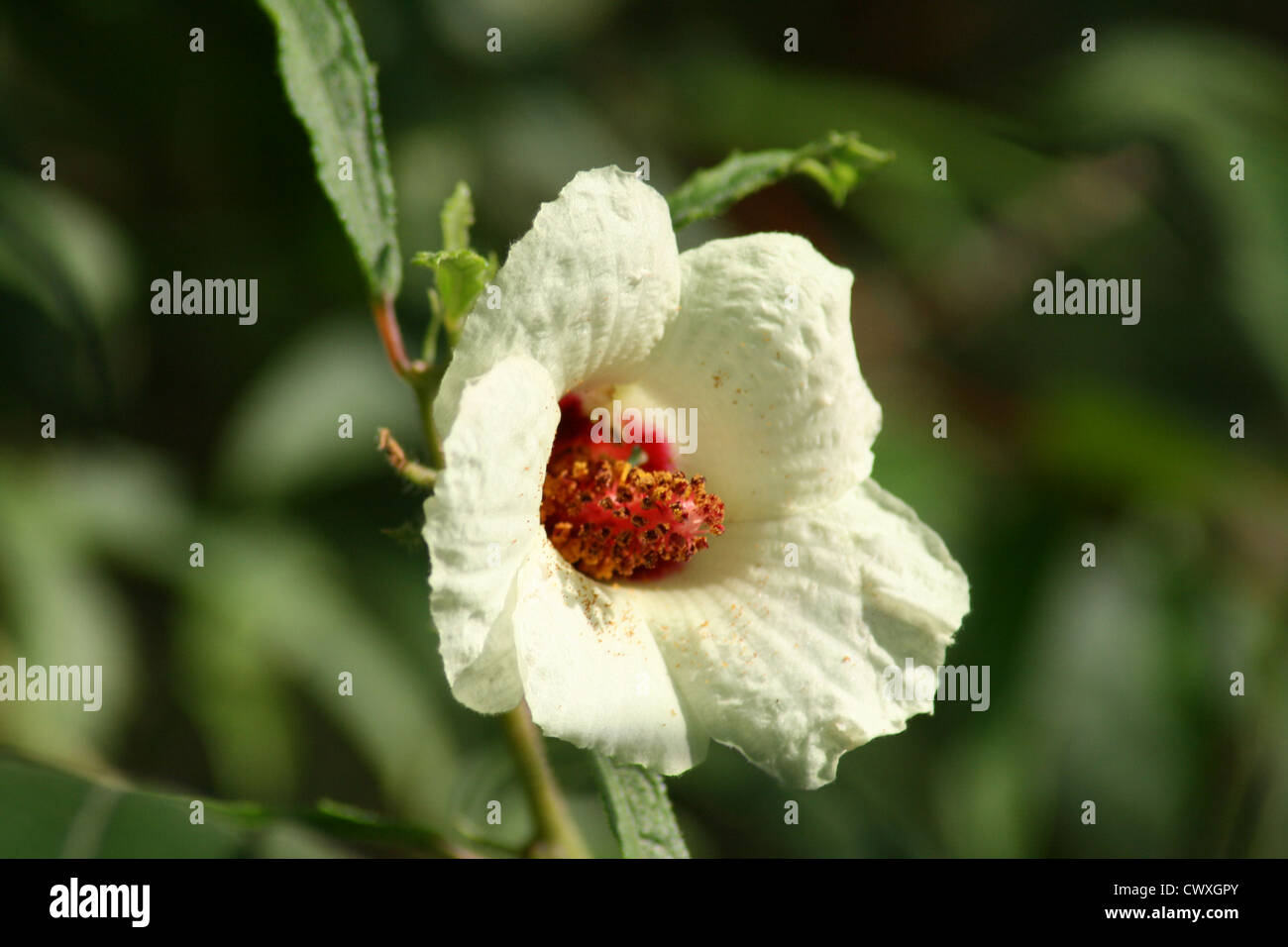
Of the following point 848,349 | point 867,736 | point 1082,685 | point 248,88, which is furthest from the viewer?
point 1082,685

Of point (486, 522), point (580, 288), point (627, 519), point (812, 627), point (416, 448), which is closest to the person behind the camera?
point (486, 522)

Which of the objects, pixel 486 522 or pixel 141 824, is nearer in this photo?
pixel 486 522

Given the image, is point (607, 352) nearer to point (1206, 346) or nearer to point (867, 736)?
point (867, 736)

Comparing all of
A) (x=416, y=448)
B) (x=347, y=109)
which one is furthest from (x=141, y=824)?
(x=416, y=448)

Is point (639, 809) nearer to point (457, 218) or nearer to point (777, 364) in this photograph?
point (777, 364)

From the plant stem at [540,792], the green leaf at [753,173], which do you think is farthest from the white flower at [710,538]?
the plant stem at [540,792]

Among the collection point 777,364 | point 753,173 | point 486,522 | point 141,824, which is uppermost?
point 753,173

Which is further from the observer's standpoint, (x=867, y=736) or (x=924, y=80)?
(x=924, y=80)

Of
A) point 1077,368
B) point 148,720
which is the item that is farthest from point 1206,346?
point 148,720
